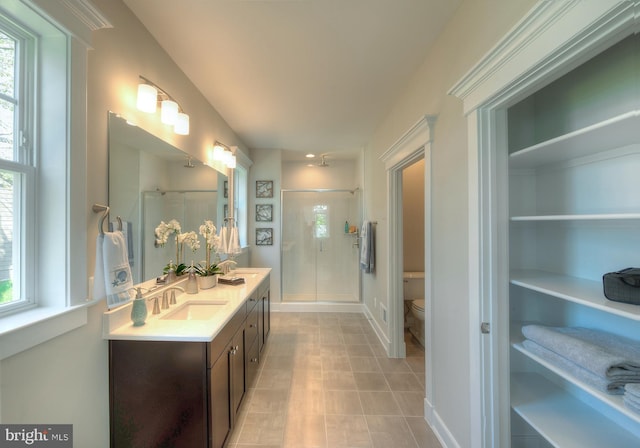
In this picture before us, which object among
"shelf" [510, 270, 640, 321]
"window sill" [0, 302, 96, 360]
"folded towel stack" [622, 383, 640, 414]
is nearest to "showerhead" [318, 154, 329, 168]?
"shelf" [510, 270, 640, 321]

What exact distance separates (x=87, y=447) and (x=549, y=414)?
2.04 meters

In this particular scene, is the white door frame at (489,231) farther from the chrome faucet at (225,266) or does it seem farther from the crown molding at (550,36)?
the chrome faucet at (225,266)

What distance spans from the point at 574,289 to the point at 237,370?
1.90m

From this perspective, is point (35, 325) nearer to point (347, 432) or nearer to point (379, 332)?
point (347, 432)

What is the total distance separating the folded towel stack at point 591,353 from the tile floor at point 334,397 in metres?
1.08

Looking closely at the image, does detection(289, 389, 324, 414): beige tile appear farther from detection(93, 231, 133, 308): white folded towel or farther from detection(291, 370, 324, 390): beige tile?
detection(93, 231, 133, 308): white folded towel

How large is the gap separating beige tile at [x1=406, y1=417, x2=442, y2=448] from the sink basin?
1.58 metres

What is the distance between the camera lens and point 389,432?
1676mm

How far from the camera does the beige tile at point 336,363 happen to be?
2410 mm

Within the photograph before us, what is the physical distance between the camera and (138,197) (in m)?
1.48

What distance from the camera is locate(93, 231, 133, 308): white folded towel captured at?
3.71ft

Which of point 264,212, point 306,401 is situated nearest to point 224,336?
point 306,401

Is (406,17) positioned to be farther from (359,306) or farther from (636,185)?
(359,306)

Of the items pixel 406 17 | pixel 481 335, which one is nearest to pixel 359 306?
pixel 481 335
